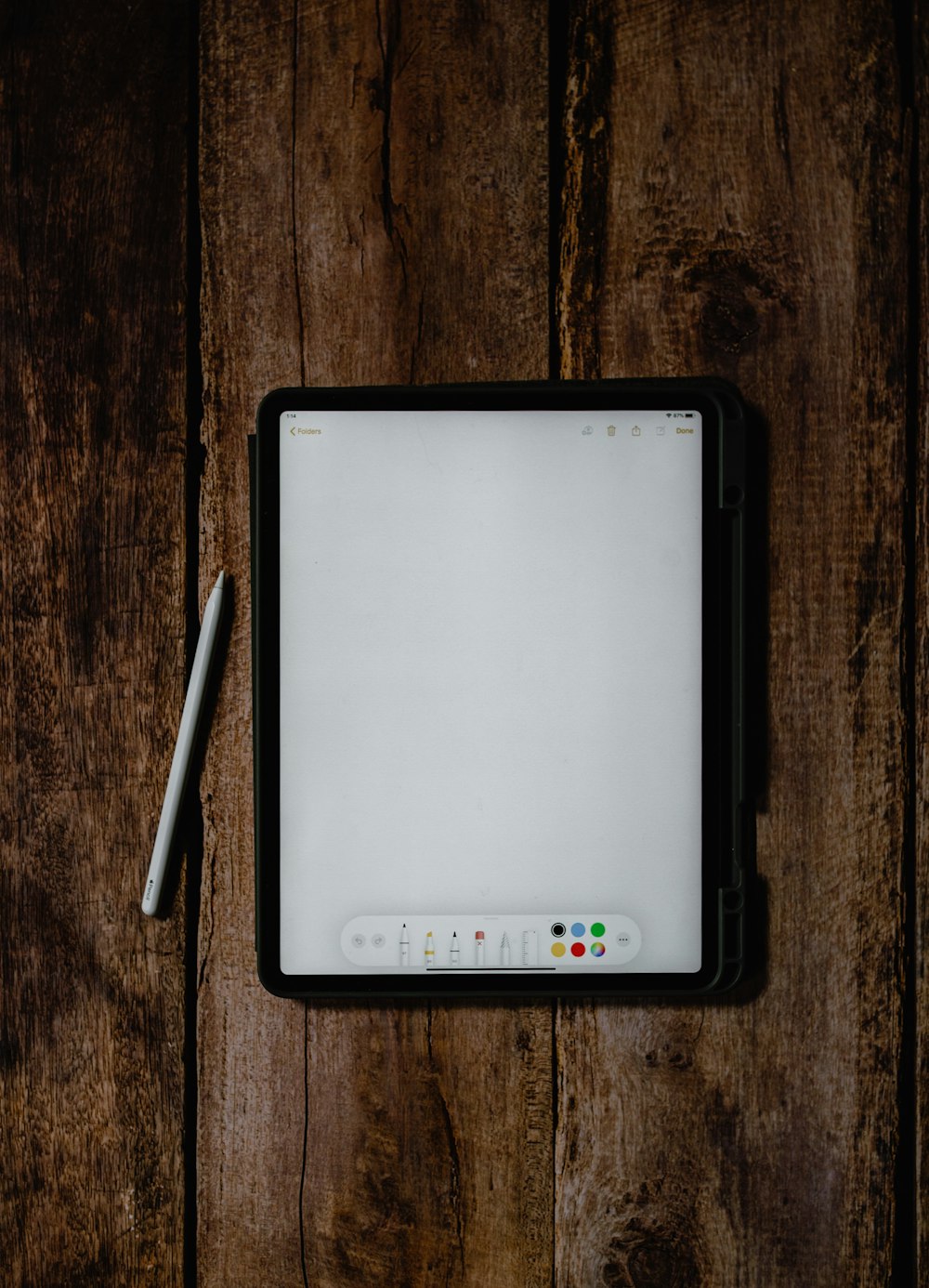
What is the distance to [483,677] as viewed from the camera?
0.43 m

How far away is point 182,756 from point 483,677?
0.59 ft

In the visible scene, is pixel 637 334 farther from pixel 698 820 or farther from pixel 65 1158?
pixel 65 1158

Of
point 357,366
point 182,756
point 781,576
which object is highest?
point 357,366

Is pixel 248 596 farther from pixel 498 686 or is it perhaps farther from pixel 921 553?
pixel 921 553

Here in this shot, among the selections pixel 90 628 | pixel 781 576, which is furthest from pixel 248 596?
pixel 781 576

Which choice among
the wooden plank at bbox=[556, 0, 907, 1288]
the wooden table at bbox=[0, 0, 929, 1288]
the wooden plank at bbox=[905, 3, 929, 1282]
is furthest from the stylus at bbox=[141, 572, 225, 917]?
the wooden plank at bbox=[905, 3, 929, 1282]

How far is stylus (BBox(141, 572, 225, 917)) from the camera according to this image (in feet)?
1.42

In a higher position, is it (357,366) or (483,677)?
(357,366)

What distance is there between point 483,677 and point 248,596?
0.15 metres

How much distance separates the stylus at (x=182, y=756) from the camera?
0.43 meters

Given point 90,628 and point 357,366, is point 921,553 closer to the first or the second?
point 357,366

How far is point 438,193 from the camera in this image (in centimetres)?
44

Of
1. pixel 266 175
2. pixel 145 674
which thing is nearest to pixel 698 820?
pixel 145 674

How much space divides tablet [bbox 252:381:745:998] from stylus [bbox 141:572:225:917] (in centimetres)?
4
